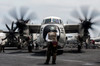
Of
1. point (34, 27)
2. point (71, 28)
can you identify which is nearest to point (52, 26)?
point (34, 27)

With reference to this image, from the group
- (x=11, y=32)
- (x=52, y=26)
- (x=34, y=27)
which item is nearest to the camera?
(x=52, y=26)

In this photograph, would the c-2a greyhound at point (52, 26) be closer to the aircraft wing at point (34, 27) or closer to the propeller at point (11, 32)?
the aircraft wing at point (34, 27)

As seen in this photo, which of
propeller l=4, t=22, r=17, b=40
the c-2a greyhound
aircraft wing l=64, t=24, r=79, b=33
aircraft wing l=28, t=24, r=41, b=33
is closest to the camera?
the c-2a greyhound

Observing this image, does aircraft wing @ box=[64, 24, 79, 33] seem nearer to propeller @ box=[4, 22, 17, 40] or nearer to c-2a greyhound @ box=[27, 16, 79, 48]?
c-2a greyhound @ box=[27, 16, 79, 48]

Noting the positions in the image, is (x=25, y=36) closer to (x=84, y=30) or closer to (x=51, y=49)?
(x=84, y=30)

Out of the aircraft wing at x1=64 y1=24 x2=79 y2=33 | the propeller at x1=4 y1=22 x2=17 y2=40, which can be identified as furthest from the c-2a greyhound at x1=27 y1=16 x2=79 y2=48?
the propeller at x1=4 y1=22 x2=17 y2=40

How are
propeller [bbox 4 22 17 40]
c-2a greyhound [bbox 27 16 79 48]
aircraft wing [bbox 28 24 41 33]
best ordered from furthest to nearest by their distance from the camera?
→ propeller [bbox 4 22 17 40] → aircraft wing [bbox 28 24 41 33] → c-2a greyhound [bbox 27 16 79 48]

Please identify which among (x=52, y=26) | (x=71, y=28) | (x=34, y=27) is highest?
(x=34, y=27)

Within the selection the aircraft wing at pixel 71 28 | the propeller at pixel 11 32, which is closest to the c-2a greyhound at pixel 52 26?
the aircraft wing at pixel 71 28

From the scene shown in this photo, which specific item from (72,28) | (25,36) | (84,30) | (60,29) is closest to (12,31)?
(25,36)

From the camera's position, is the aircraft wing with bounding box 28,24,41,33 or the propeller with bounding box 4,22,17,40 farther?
the propeller with bounding box 4,22,17,40

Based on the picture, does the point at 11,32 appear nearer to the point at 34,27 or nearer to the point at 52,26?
the point at 34,27

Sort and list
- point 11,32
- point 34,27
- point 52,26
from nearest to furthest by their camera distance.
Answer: point 52,26
point 34,27
point 11,32

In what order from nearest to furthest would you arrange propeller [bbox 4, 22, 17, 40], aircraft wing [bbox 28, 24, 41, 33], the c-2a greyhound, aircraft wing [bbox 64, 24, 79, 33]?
the c-2a greyhound
aircraft wing [bbox 64, 24, 79, 33]
aircraft wing [bbox 28, 24, 41, 33]
propeller [bbox 4, 22, 17, 40]
